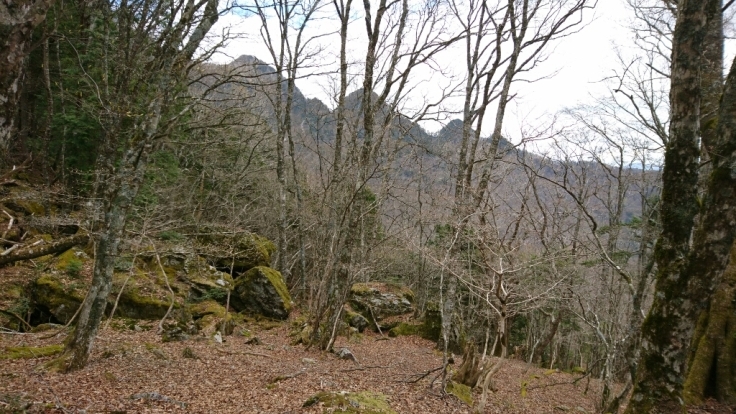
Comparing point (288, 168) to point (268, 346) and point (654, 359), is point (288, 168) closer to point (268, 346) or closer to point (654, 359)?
point (268, 346)

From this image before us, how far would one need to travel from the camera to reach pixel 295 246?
21.6m

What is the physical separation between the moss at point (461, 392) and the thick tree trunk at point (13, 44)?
674cm

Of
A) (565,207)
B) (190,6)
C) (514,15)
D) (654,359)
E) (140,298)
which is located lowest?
(140,298)

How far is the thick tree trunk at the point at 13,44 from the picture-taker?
7.38 feet

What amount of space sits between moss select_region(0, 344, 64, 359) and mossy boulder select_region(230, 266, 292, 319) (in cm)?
653

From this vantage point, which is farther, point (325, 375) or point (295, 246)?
point (295, 246)

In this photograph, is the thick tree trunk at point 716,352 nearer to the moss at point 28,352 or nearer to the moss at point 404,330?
the moss at point 404,330

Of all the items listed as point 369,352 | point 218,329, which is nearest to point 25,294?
point 218,329

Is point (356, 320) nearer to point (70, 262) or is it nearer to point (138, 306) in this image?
point (138, 306)

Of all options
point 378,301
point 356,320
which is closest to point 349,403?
point 356,320

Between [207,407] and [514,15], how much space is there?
12.5 meters

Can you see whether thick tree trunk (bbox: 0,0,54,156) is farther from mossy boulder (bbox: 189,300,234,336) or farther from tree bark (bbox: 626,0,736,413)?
mossy boulder (bbox: 189,300,234,336)

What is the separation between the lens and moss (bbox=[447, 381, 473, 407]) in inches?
269

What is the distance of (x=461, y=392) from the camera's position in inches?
282
